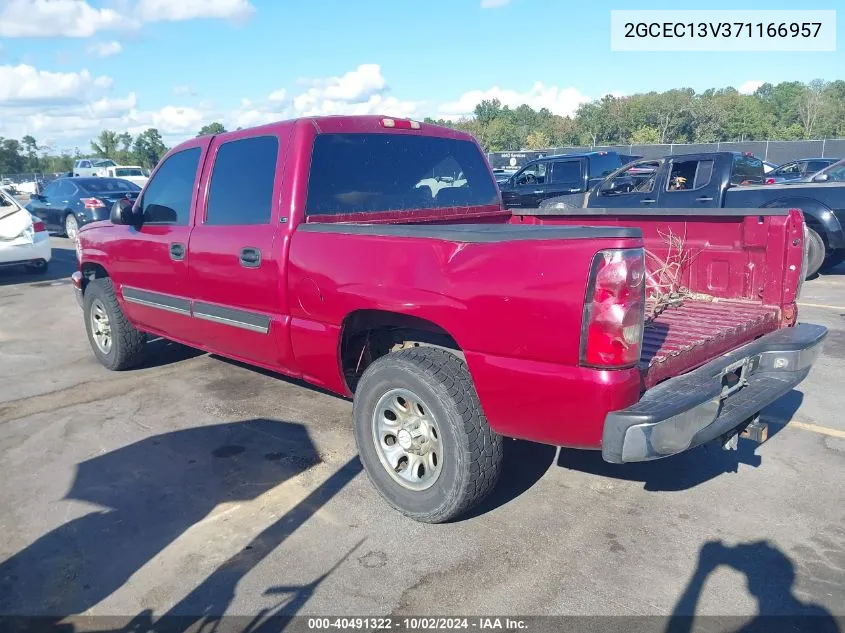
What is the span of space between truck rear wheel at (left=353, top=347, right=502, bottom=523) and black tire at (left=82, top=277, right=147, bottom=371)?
3.08 m

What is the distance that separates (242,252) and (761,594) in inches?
126

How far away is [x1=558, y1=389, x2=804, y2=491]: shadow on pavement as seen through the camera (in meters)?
3.81

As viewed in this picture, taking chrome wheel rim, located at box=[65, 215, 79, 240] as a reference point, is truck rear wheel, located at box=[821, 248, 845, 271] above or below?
below

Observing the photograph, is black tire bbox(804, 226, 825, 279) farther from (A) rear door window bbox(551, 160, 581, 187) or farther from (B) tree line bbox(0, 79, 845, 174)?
(B) tree line bbox(0, 79, 845, 174)

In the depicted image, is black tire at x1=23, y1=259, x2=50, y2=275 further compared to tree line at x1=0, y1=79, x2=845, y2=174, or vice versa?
tree line at x1=0, y1=79, x2=845, y2=174

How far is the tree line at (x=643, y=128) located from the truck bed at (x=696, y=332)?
185 ft

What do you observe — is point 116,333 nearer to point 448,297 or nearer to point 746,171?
point 448,297

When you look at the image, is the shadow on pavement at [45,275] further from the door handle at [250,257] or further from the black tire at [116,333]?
the door handle at [250,257]

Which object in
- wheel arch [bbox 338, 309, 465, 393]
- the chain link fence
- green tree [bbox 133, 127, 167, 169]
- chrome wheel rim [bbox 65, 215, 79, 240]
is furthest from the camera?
green tree [bbox 133, 127, 167, 169]

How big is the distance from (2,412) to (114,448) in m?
1.40

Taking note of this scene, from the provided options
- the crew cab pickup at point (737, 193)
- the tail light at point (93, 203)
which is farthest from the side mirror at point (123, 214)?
the tail light at point (93, 203)

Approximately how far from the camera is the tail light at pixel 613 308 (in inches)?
103

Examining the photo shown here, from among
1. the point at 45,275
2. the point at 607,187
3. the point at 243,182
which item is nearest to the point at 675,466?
the point at 243,182

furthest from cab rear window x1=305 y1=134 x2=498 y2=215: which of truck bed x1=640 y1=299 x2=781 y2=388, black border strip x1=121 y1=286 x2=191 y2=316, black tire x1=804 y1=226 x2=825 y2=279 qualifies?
black tire x1=804 y1=226 x2=825 y2=279
